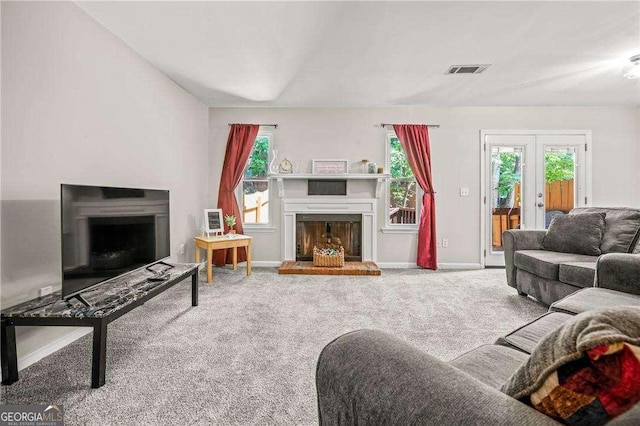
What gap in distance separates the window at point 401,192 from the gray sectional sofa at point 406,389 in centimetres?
391

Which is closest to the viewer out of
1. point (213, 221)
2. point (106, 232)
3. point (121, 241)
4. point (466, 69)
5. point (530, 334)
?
point (530, 334)

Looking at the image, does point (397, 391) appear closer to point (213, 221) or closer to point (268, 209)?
point (213, 221)

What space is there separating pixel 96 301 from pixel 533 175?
5484 millimetres

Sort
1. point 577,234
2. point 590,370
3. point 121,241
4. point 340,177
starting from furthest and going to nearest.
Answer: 1. point 340,177
2. point 577,234
3. point 121,241
4. point 590,370

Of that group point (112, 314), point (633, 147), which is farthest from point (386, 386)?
point (633, 147)

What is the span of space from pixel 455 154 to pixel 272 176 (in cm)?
280

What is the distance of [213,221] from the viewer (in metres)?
4.21

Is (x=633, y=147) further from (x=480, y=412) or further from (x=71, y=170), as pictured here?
(x=71, y=170)

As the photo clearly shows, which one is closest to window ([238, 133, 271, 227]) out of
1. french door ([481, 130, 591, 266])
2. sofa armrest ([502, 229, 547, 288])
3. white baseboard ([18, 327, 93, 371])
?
white baseboard ([18, 327, 93, 371])

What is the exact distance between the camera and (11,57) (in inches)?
71.7

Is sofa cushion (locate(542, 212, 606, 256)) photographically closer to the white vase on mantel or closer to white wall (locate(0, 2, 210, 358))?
the white vase on mantel

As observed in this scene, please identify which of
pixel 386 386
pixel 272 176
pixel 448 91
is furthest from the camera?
pixel 272 176

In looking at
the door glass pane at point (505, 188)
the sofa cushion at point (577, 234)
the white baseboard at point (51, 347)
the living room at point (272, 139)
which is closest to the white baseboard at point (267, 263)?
the living room at point (272, 139)

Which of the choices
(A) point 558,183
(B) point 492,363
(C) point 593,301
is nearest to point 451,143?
(A) point 558,183
